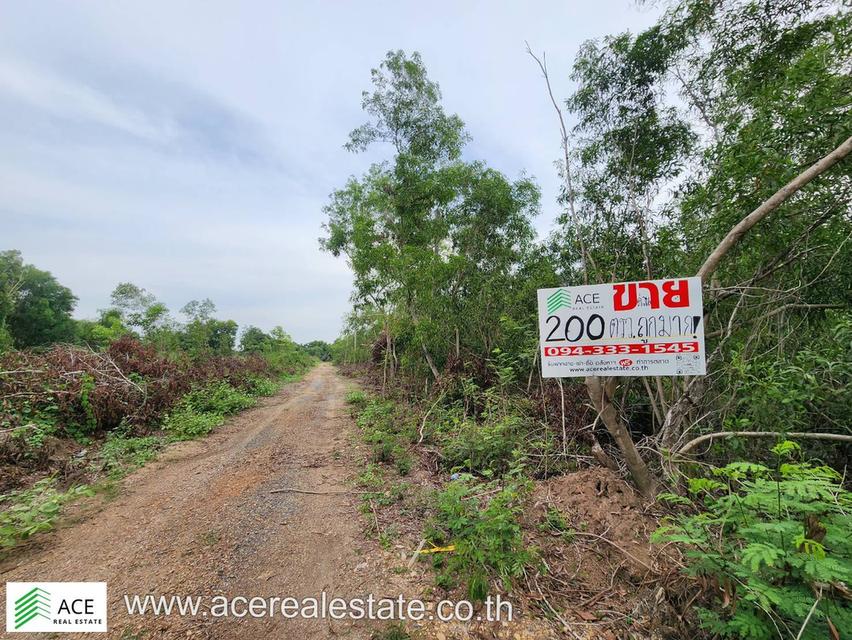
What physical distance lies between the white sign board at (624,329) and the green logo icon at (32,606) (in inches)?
163

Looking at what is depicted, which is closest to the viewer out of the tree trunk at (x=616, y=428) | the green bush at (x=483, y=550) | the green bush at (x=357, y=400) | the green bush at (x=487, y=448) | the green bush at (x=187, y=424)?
the green bush at (x=483, y=550)

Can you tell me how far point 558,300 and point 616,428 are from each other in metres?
1.44

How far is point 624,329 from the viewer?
2.83 meters

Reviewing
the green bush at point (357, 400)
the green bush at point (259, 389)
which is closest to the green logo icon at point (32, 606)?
the green bush at point (357, 400)

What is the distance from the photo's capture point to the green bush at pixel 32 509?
2.93 m

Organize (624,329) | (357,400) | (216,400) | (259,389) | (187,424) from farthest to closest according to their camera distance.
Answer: (259,389), (357,400), (216,400), (187,424), (624,329)

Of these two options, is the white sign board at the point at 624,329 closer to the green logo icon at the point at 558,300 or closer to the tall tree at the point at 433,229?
the green logo icon at the point at 558,300

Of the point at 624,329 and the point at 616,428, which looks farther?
the point at 616,428

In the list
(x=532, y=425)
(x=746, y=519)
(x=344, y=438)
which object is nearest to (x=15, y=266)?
(x=344, y=438)

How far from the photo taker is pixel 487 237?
9.71 meters

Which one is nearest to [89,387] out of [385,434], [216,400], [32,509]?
[216,400]

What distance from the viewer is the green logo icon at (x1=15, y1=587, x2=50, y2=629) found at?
84.0 inches
